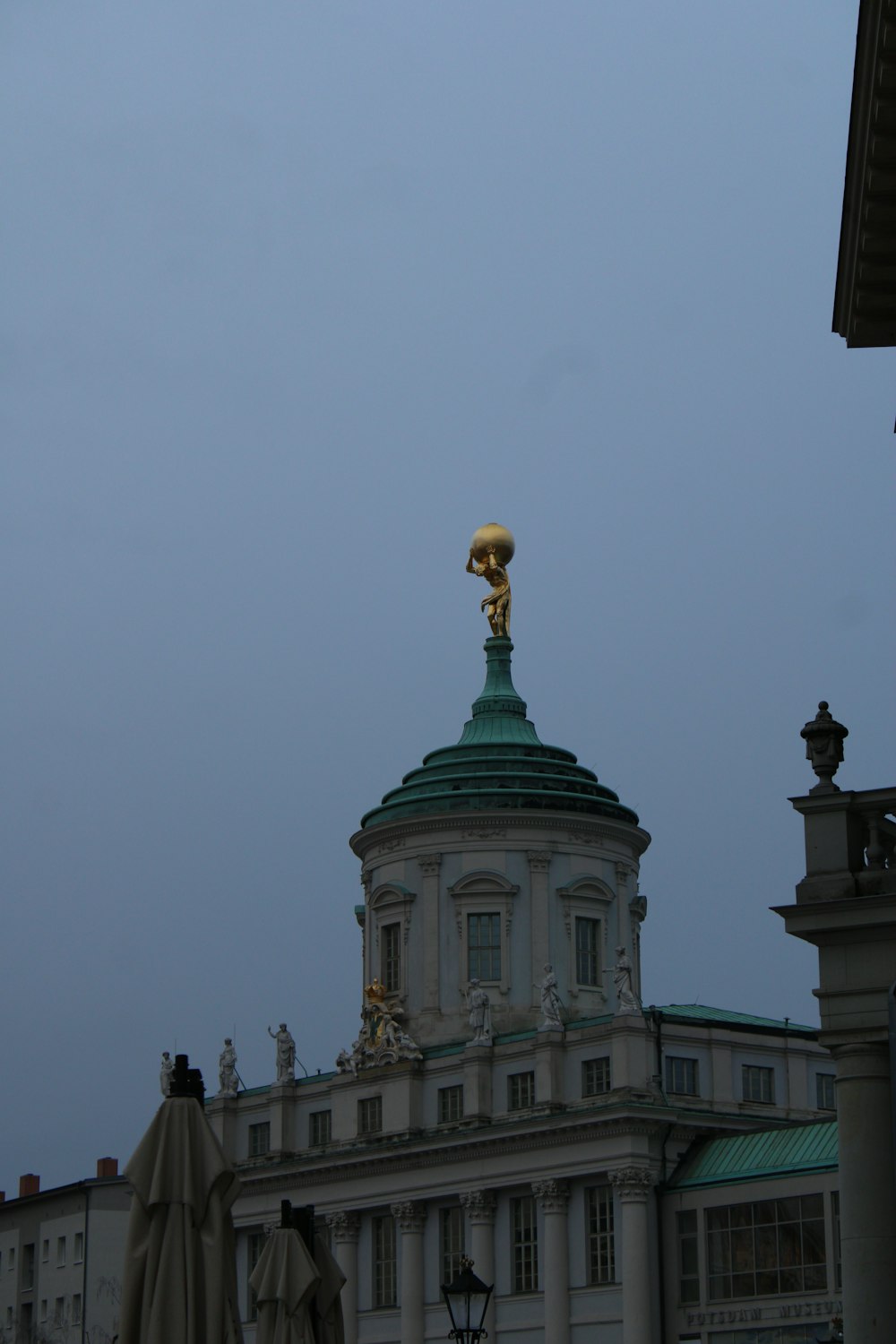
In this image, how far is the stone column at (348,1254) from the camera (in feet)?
239

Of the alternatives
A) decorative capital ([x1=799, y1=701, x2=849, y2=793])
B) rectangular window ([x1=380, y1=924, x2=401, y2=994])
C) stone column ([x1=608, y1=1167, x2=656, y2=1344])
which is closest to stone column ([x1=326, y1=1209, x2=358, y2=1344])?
rectangular window ([x1=380, y1=924, x2=401, y2=994])

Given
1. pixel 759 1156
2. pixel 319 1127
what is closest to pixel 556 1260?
pixel 759 1156

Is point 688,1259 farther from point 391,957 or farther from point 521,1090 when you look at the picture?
point 391,957

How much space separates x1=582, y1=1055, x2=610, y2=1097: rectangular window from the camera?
68062mm

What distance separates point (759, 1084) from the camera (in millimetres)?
71250

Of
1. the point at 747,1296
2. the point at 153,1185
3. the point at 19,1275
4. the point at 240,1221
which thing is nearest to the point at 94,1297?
the point at 19,1275

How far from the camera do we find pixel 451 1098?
72.8 metres

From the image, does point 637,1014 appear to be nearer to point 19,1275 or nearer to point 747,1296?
point 747,1296

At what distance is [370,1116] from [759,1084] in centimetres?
1360

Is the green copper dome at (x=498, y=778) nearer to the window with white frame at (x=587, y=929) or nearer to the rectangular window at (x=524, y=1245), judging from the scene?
the window with white frame at (x=587, y=929)

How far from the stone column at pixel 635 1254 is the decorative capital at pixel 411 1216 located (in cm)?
878

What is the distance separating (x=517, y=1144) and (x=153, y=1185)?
157ft

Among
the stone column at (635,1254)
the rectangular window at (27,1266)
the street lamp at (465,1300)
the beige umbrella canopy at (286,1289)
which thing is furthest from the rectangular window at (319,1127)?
the beige umbrella canopy at (286,1289)

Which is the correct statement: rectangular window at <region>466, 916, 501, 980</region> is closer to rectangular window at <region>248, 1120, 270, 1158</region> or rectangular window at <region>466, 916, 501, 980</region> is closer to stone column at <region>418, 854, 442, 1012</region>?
stone column at <region>418, 854, 442, 1012</region>
